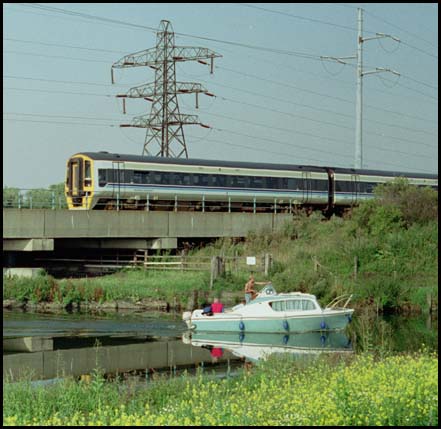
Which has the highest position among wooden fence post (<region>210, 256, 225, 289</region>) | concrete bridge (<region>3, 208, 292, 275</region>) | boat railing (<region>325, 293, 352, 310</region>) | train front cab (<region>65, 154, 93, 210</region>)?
train front cab (<region>65, 154, 93, 210</region>)

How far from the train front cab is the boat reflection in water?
14.3 m

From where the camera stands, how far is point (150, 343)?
24.6 meters

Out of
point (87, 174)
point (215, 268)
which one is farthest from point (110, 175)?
point (215, 268)

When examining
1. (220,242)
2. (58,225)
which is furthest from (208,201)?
(58,225)

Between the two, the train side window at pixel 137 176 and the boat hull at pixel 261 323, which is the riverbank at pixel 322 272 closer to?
the train side window at pixel 137 176

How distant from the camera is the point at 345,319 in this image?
27.2m

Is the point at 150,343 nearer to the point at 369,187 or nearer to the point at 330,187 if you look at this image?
the point at 330,187

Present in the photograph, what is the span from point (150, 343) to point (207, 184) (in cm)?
1911

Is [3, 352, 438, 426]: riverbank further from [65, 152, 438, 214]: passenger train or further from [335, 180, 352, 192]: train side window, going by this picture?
[335, 180, 352, 192]: train side window

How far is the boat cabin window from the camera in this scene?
26938mm

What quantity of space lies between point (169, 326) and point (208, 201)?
16.9 metres

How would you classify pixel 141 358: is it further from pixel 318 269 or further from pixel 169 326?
pixel 318 269

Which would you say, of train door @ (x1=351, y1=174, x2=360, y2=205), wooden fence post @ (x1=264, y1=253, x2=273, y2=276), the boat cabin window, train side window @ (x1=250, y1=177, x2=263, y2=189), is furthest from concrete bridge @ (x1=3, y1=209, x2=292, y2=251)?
the boat cabin window

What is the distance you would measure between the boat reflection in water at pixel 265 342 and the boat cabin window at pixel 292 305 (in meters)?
0.83
